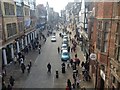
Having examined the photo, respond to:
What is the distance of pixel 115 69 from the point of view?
1667 cm

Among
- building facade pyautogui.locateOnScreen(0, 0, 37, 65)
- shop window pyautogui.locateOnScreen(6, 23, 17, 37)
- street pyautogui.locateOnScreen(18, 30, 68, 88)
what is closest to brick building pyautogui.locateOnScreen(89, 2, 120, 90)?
street pyautogui.locateOnScreen(18, 30, 68, 88)

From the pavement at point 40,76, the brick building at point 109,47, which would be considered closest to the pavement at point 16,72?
the pavement at point 40,76

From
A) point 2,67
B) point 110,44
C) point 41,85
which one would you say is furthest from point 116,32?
point 2,67

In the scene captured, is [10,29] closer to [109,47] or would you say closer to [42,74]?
[42,74]

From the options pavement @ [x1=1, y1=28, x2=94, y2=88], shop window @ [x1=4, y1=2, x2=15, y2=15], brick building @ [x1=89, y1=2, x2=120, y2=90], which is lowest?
pavement @ [x1=1, y1=28, x2=94, y2=88]

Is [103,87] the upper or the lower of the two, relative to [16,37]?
lower

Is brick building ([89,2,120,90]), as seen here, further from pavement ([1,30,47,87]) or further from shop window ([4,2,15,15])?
shop window ([4,2,15,15])

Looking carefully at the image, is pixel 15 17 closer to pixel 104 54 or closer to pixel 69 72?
pixel 69 72

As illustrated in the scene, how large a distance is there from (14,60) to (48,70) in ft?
25.1

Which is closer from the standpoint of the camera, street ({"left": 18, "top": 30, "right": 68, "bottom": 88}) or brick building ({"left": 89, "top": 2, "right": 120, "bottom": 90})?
brick building ({"left": 89, "top": 2, "right": 120, "bottom": 90})

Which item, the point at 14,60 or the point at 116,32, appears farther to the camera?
the point at 14,60

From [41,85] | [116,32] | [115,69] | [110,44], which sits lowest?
[41,85]

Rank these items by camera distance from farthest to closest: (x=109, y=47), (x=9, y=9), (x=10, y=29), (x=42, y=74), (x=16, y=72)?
(x=10, y=29), (x=9, y=9), (x=16, y=72), (x=42, y=74), (x=109, y=47)

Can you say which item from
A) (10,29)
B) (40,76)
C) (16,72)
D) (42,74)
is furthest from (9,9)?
(40,76)
